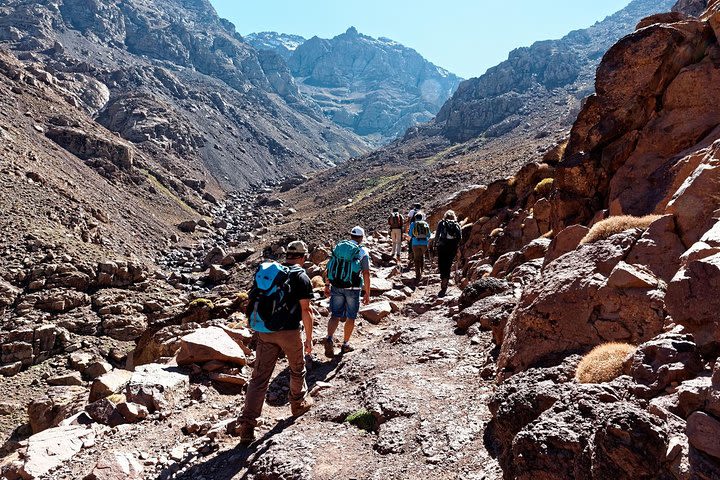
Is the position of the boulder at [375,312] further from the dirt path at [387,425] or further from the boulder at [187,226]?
the boulder at [187,226]

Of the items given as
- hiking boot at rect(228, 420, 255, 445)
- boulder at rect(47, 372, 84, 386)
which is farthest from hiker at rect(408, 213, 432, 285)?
boulder at rect(47, 372, 84, 386)

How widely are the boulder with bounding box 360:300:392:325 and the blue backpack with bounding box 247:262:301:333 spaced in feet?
21.1

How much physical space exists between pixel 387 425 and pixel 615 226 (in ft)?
15.3

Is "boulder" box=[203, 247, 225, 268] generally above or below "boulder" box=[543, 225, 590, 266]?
below

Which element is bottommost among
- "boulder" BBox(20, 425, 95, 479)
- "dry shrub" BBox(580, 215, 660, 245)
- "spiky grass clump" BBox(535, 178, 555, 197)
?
"boulder" BBox(20, 425, 95, 479)

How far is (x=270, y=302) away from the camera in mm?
6375

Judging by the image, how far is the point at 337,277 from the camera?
30.5 feet

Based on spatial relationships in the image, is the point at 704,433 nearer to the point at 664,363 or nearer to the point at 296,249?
the point at 664,363

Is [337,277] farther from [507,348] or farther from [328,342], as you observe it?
[507,348]

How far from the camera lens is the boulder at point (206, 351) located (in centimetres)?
968

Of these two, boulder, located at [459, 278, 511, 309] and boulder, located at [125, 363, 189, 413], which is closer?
boulder, located at [125, 363, 189, 413]

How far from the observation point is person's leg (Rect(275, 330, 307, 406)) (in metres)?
6.54

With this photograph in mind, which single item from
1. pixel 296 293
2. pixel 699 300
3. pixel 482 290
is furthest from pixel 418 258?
pixel 699 300

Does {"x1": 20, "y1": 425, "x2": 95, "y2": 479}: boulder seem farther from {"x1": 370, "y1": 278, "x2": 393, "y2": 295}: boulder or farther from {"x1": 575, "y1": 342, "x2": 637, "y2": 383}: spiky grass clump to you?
{"x1": 370, "y1": 278, "x2": 393, "y2": 295}: boulder
